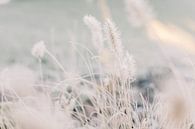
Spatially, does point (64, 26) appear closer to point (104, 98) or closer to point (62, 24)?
point (62, 24)

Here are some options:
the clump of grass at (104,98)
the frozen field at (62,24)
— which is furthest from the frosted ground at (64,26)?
the clump of grass at (104,98)

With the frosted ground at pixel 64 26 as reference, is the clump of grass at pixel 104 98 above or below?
below

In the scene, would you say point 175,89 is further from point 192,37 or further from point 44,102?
point 192,37

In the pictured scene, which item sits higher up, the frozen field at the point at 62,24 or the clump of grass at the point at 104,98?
the frozen field at the point at 62,24

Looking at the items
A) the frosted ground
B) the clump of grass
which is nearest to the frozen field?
the frosted ground

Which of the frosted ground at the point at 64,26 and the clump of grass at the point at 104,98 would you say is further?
the frosted ground at the point at 64,26

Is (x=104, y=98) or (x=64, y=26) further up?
(x=64, y=26)

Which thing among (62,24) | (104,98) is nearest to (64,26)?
(62,24)

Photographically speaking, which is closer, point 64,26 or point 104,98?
point 104,98

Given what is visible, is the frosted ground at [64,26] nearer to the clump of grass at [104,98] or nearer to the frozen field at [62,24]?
the frozen field at [62,24]
